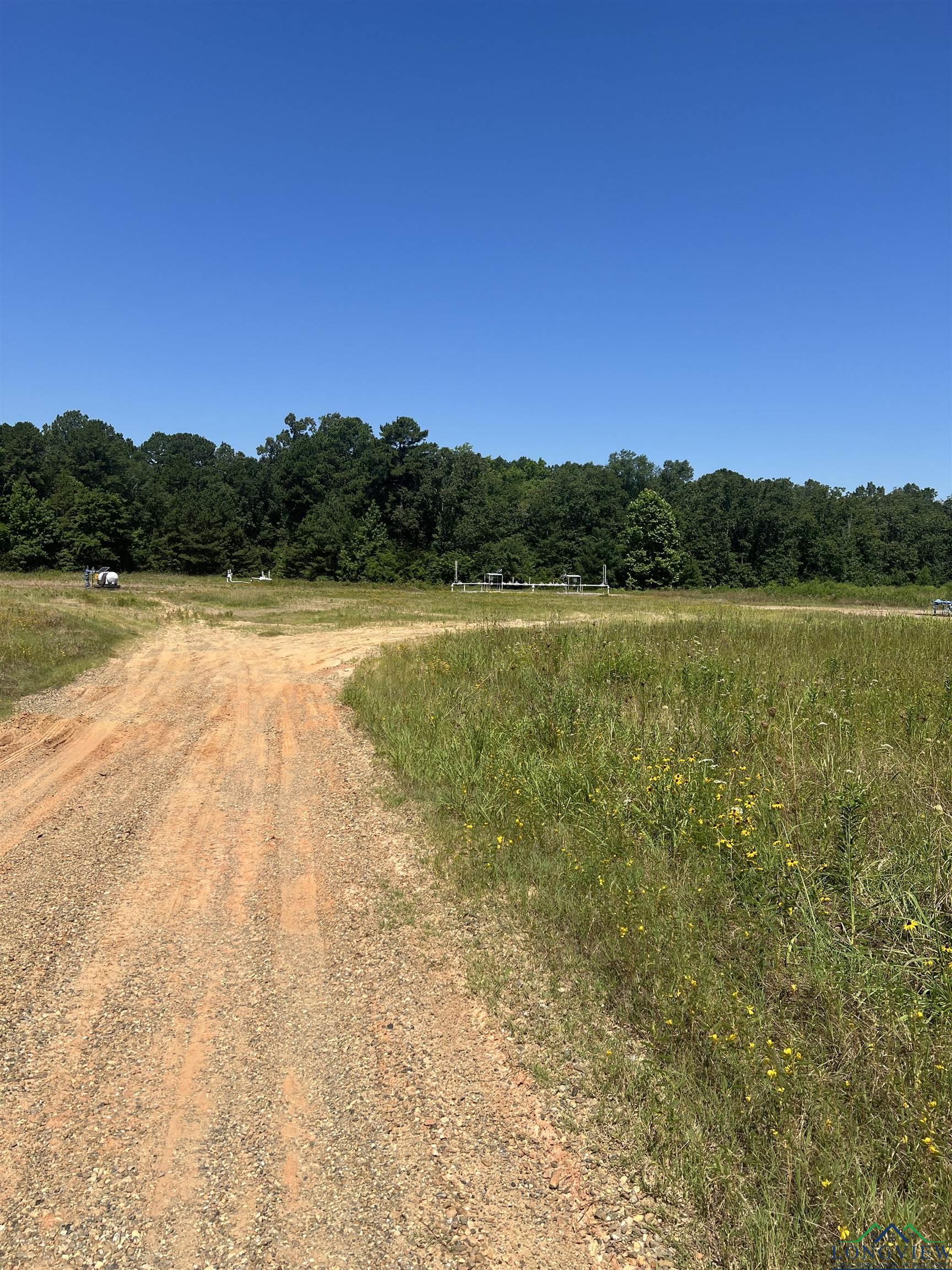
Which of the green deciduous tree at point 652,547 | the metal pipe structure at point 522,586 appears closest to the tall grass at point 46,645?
the metal pipe structure at point 522,586

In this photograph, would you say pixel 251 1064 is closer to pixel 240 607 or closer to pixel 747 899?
pixel 747 899

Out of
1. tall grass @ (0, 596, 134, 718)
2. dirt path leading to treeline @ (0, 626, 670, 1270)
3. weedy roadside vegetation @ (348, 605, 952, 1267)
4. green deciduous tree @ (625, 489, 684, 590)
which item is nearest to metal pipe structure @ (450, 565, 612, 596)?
green deciduous tree @ (625, 489, 684, 590)

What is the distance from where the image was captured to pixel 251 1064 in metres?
3.50

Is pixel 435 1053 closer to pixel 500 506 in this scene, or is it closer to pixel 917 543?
pixel 500 506

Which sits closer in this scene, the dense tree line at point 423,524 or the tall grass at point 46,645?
the tall grass at point 46,645

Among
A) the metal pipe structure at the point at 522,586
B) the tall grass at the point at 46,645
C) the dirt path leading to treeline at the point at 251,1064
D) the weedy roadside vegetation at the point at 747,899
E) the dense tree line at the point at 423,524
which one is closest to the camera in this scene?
the dirt path leading to treeline at the point at 251,1064

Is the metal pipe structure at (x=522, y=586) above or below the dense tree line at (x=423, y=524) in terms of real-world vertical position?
below

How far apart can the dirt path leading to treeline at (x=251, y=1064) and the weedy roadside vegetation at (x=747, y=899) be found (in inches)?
21.2

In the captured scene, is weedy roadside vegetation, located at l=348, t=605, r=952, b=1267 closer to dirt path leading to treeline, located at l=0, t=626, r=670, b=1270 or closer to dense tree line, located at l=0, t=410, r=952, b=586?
dirt path leading to treeline, located at l=0, t=626, r=670, b=1270

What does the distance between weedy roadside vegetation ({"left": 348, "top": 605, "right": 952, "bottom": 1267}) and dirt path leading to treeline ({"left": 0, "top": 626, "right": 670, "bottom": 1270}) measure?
0.54m

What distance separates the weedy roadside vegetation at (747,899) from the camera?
2.85 meters

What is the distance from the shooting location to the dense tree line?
73.6 m

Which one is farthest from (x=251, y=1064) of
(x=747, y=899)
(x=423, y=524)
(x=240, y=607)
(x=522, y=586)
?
(x=423, y=524)

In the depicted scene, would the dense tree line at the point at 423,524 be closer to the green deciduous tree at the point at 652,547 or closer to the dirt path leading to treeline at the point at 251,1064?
the green deciduous tree at the point at 652,547
